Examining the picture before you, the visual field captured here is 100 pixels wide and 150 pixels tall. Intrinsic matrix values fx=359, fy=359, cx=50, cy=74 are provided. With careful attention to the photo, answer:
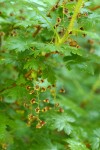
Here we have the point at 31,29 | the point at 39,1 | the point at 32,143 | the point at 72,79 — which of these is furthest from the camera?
the point at 72,79

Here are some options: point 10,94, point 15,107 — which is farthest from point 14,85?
point 15,107

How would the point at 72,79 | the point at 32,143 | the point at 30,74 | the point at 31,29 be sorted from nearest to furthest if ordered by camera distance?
the point at 30,74
the point at 31,29
the point at 32,143
the point at 72,79

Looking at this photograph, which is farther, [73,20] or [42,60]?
[42,60]

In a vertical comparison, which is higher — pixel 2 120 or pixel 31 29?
pixel 31 29

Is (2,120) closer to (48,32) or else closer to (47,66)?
(47,66)

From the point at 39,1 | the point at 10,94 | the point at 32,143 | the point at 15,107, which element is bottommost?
the point at 32,143

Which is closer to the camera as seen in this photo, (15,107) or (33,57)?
(33,57)

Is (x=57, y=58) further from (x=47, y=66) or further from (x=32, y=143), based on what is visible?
(x=32, y=143)

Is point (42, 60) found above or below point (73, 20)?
below

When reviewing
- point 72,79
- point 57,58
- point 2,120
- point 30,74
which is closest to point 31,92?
point 30,74
